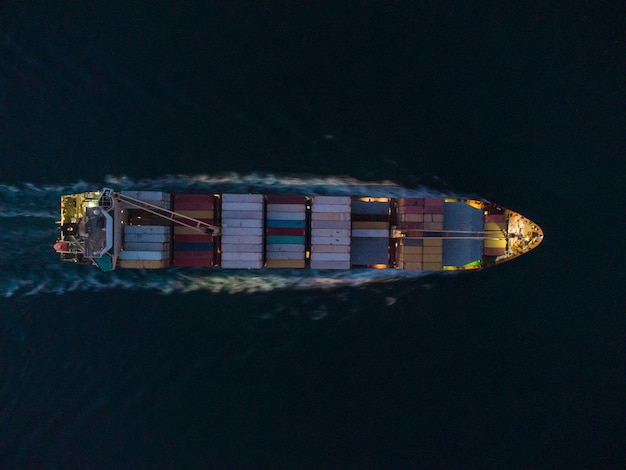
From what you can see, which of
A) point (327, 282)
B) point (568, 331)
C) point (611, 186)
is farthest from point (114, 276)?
point (611, 186)

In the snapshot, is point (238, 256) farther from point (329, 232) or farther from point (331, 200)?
point (331, 200)

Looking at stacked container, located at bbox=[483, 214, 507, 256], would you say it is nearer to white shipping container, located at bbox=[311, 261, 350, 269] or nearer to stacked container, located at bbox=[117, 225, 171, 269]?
white shipping container, located at bbox=[311, 261, 350, 269]

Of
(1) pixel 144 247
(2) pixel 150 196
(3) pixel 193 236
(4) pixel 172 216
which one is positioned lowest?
(1) pixel 144 247

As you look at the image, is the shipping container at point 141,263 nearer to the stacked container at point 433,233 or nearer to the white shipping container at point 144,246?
the white shipping container at point 144,246

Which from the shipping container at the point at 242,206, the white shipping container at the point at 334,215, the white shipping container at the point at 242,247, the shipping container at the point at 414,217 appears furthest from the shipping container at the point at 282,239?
the shipping container at the point at 414,217

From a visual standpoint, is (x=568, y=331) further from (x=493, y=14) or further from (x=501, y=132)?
(x=493, y=14)

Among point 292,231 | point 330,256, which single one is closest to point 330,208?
point 292,231

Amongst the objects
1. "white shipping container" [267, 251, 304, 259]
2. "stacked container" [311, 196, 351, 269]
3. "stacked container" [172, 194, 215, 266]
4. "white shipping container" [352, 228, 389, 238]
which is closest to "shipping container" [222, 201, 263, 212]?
"stacked container" [172, 194, 215, 266]
